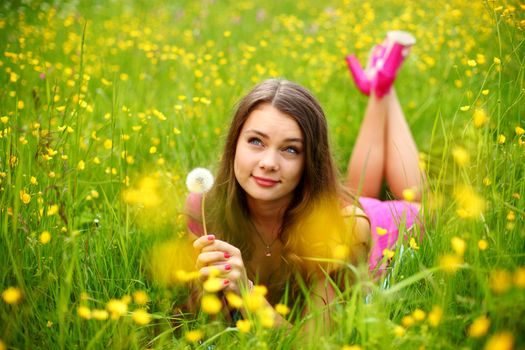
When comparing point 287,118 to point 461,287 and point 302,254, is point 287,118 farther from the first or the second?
point 461,287

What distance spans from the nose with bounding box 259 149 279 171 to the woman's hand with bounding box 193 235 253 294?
34cm

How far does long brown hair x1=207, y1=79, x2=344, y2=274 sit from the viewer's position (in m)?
1.80

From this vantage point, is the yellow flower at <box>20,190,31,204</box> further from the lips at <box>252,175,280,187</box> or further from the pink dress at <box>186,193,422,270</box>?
the pink dress at <box>186,193,422,270</box>

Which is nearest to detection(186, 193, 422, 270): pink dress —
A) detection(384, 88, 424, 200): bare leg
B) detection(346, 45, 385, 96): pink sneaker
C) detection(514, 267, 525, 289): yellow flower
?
detection(384, 88, 424, 200): bare leg

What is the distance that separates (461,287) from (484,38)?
2.86 metres

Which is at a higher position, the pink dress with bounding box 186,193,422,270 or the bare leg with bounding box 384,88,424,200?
the bare leg with bounding box 384,88,424,200

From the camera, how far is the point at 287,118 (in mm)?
1757

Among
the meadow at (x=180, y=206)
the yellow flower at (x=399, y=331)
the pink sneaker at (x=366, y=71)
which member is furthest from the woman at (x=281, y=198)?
the pink sneaker at (x=366, y=71)

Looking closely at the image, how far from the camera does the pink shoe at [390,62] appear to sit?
283 centimetres

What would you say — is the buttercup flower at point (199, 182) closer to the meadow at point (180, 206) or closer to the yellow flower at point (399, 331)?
the meadow at point (180, 206)

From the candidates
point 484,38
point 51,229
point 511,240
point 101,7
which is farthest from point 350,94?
point 101,7

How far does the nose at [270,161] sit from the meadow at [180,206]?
1.31ft

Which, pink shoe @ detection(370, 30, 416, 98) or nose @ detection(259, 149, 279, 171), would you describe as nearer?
nose @ detection(259, 149, 279, 171)

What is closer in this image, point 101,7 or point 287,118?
point 287,118
